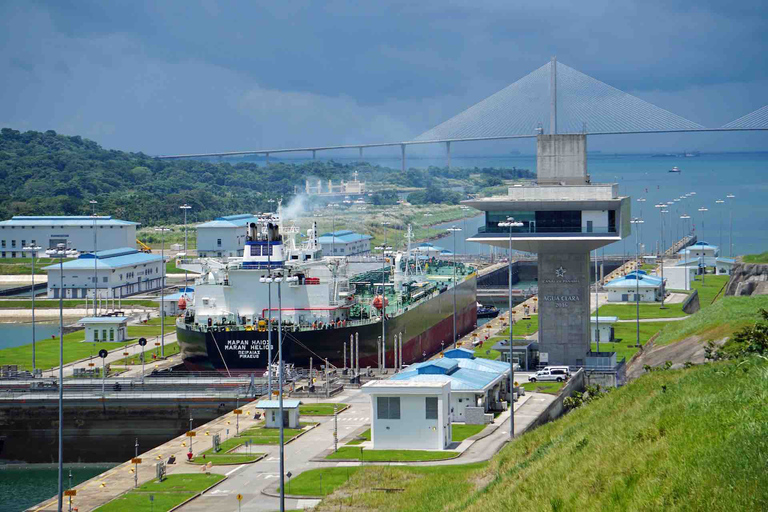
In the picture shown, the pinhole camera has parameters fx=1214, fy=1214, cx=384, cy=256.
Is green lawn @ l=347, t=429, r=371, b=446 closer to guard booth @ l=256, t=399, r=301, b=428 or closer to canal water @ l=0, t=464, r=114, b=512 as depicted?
guard booth @ l=256, t=399, r=301, b=428

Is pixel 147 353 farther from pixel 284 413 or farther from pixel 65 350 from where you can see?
pixel 284 413

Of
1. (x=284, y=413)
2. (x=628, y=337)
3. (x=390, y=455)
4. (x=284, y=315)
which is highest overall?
(x=284, y=315)

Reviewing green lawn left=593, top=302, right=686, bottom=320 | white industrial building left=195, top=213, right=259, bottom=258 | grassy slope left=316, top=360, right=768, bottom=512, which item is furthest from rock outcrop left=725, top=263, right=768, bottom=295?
white industrial building left=195, top=213, right=259, bottom=258

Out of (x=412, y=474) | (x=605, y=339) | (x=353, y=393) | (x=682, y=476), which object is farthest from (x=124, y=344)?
(x=682, y=476)

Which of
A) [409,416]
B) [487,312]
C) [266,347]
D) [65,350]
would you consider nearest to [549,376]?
[266,347]

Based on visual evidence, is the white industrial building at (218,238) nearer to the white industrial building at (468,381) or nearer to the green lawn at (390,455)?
the white industrial building at (468,381)

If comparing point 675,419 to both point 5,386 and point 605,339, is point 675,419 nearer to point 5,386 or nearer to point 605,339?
point 5,386
